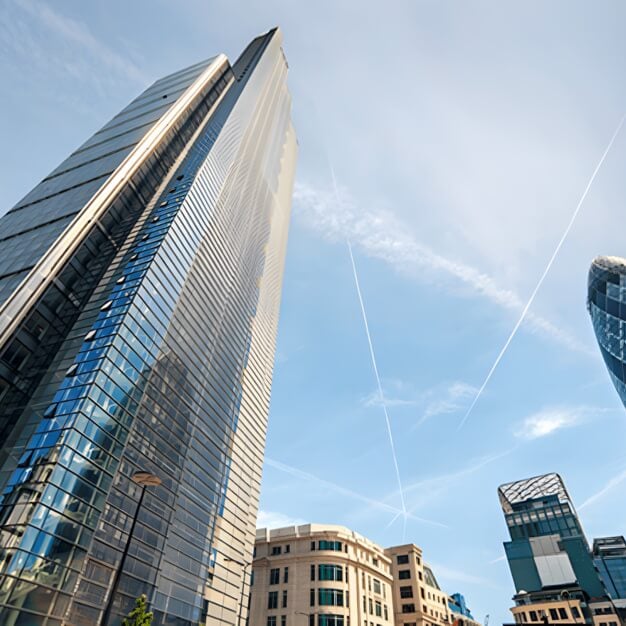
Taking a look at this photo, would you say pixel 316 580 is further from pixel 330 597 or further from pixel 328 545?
pixel 328 545

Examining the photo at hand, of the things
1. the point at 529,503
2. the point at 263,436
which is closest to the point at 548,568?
the point at 529,503

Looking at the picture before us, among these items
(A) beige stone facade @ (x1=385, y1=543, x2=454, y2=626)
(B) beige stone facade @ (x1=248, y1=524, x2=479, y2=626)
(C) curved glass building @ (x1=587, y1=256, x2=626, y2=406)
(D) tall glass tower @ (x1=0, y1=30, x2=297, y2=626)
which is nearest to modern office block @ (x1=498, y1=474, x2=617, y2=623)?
(A) beige stone facade @ (x1=385, y1=543, x2=454, y2=626)

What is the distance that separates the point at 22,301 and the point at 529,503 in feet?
503

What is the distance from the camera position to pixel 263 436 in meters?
63.2

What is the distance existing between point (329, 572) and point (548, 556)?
295 ft

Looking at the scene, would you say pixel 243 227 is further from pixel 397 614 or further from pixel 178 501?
pixel 397 614

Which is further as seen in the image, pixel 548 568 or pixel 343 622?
pixel 548 568

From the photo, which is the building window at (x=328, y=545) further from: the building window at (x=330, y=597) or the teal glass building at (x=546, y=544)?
the teal glass building at (x=546, y=544)

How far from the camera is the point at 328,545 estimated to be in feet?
226

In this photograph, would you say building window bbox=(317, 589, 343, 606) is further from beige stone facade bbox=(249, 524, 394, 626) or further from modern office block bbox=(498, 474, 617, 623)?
modern office block bbox=(498, 474, 617, 623)

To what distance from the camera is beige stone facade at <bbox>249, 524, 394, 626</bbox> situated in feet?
210

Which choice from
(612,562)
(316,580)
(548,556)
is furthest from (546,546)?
(316,580)

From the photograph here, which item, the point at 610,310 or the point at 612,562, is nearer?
the point at 612,562

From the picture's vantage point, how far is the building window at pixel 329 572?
66000 millimetres
